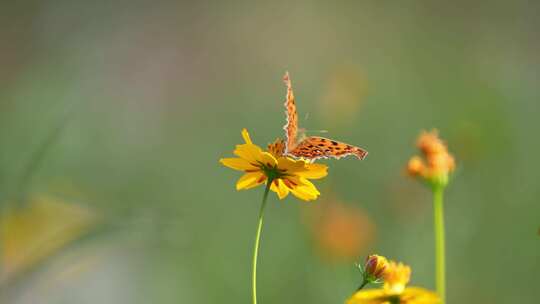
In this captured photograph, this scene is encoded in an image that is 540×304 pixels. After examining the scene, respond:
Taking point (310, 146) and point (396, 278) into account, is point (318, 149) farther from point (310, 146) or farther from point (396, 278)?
point (396, 278)

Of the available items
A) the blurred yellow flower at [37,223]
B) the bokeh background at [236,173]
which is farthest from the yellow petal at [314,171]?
the blurred yellow flower at [37,223]

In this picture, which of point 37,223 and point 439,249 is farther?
point 37,223

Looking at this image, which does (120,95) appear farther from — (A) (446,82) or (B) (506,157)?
(B) (506,157)

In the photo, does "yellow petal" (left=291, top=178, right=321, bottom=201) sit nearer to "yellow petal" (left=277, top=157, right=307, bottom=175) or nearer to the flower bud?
"yellow petal" (left=277, top=157, right=307, bottom=175)

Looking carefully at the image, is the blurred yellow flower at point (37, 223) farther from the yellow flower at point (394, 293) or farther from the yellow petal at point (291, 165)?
the yellow flower at point (394, 293)

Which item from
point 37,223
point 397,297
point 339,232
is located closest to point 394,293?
point 397,297

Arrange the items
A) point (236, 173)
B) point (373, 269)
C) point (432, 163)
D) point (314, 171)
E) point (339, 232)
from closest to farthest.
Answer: point (373, 269)
point (314, 171)
point (432, 163)
point (339, 232)
point (236, 173)

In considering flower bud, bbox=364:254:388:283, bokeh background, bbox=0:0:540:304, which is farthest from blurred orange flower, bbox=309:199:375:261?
flower bud, bbox=364:254:388:283
